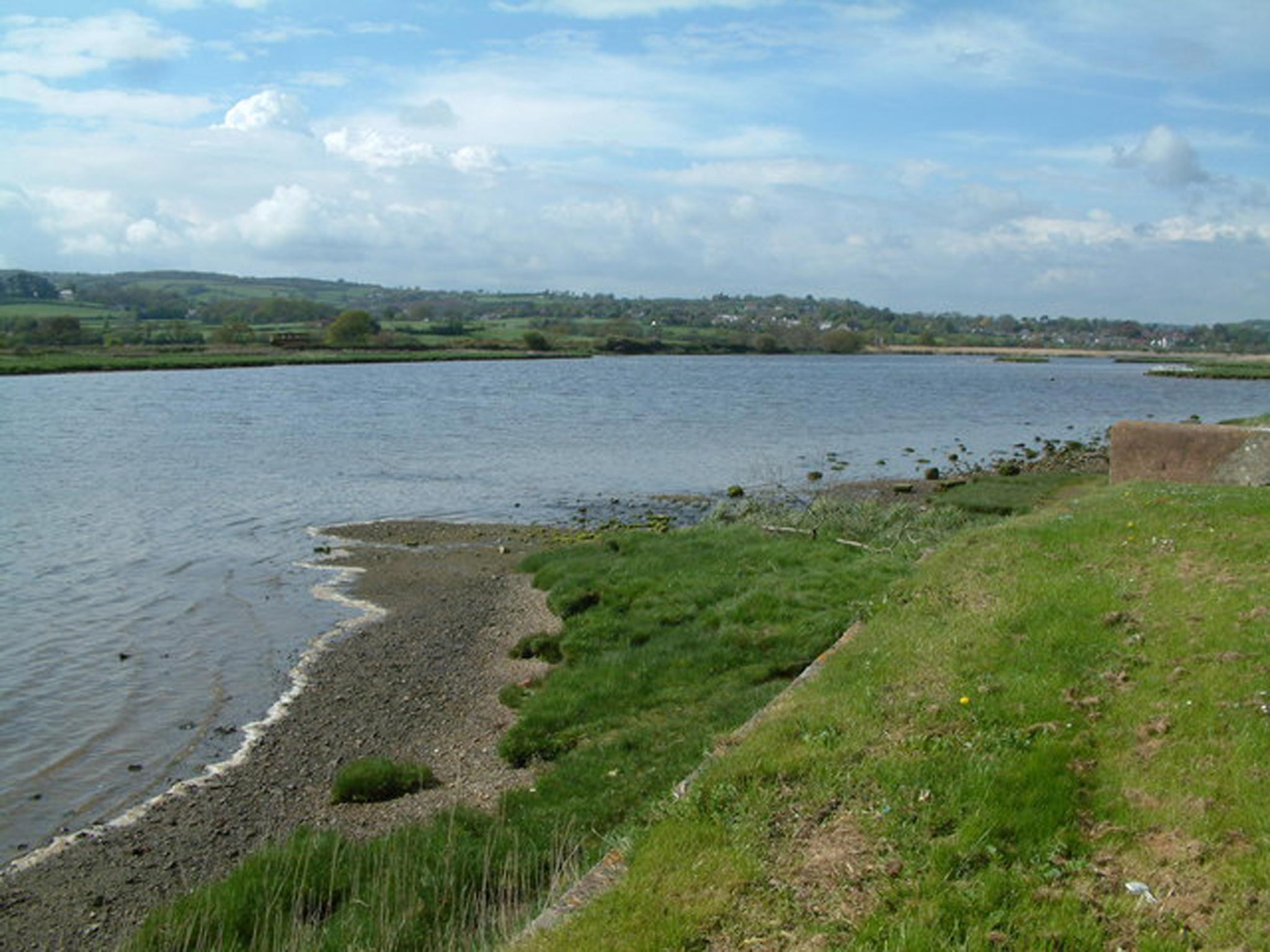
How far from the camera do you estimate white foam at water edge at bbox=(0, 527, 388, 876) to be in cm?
1102

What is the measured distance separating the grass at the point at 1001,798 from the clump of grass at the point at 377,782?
489cm

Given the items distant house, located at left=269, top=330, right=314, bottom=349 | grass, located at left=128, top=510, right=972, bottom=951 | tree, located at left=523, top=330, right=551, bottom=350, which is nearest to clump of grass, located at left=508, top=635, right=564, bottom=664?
grass, located at left=128, top=510, right=972, bottom=951

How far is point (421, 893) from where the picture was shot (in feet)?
27.3

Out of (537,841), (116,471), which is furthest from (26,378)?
(537,841)

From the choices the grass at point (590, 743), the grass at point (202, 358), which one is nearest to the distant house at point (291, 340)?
the grass at point (202, 358)

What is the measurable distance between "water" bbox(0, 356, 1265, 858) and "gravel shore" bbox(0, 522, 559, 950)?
0.87m

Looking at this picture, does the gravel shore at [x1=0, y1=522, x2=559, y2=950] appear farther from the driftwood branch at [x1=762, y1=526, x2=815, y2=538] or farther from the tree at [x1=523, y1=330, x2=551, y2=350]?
the tree at [x1=523, y1=330, x2=551, y2=350]

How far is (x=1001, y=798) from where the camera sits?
684cm

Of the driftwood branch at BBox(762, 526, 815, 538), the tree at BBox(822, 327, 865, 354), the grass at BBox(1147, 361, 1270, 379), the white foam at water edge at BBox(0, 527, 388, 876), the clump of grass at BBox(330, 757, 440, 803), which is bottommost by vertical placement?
the white foam at water edge at BBox(0, 527, 388, 876)

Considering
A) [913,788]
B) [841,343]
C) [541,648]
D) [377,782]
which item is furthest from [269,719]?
[841,343]

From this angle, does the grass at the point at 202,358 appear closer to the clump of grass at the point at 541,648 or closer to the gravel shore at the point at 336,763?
the gravel shore at the point at 336,763

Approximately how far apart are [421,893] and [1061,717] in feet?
16.7

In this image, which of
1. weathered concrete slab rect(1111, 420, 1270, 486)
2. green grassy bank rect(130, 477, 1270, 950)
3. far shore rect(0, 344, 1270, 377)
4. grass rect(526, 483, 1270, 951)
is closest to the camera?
grass rect(526, 483, 1270, 951)

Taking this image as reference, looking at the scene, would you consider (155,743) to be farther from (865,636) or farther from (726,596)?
(865,636)
